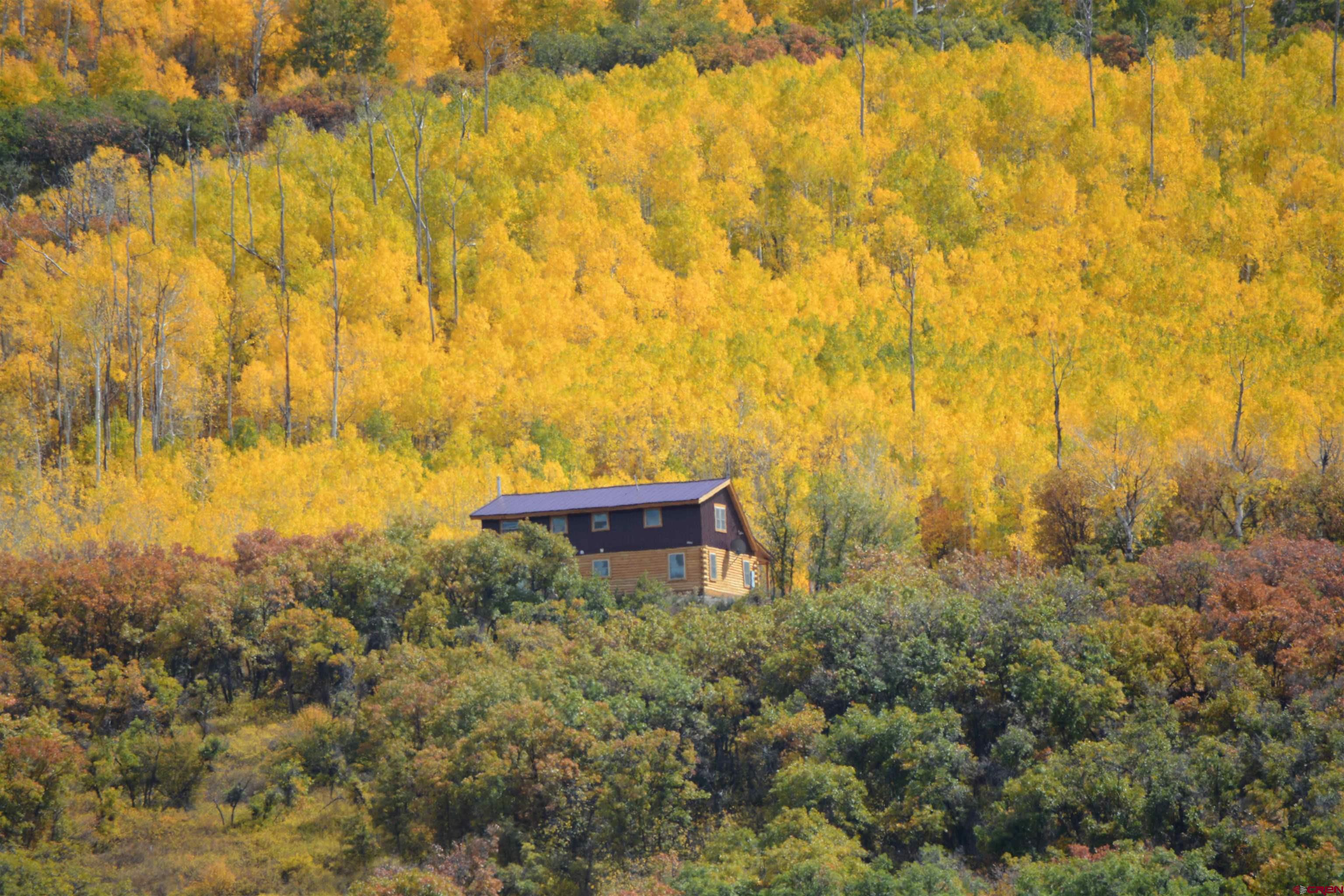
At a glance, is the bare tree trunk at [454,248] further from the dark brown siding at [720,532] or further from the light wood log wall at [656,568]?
the light wood log wall at [656,568]

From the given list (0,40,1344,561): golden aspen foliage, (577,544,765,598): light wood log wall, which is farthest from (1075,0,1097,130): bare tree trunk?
(577,544,765,598): light wood log wall

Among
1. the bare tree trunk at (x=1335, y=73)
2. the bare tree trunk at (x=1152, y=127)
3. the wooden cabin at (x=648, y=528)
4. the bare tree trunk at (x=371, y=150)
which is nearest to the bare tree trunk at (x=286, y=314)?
the bare tree trunk at (x=371, y=150)

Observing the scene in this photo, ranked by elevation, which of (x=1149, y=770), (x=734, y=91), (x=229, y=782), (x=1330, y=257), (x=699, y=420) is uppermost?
(x=734, y=91)

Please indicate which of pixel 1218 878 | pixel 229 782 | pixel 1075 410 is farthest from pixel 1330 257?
pixel 229 782

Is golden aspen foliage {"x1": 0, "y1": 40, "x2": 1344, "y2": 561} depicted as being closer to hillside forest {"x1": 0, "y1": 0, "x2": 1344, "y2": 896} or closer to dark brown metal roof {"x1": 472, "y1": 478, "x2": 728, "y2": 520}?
hillside forest {"x1": 0, "y1": 0, "x2": 1344, "y2": 896}

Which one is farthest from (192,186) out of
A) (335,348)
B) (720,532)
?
(720,532)

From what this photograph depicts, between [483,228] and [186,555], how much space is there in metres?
37.9

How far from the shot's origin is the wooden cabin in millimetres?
47500

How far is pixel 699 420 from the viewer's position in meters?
60.3

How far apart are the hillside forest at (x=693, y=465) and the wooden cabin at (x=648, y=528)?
150cm

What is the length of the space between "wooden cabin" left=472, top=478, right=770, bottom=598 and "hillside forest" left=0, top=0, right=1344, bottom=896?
4.94 feet

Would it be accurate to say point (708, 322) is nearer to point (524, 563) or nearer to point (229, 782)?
point (524, 563)

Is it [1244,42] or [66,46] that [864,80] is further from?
[66,46]

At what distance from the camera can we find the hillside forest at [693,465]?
34.1 metres
